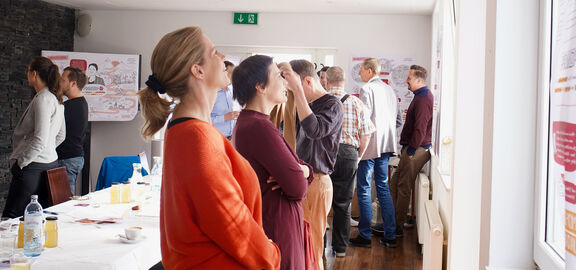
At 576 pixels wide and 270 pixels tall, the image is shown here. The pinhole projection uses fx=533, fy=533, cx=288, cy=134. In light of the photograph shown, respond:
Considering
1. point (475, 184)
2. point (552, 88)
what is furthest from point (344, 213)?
point (552, 88)

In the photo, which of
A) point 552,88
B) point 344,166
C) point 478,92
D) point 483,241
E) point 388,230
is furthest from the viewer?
point 388,230

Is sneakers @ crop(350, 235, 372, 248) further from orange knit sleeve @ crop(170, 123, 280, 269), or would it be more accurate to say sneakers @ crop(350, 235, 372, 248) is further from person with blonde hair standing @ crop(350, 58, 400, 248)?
orange knit sleeve @ crop(170, 123, 280, 269)

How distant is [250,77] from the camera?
87.7 inches

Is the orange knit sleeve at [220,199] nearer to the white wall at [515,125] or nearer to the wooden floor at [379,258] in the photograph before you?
the white wall at [515,125]

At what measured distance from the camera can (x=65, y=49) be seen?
7.42 m

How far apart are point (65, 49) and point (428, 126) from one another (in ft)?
16.6

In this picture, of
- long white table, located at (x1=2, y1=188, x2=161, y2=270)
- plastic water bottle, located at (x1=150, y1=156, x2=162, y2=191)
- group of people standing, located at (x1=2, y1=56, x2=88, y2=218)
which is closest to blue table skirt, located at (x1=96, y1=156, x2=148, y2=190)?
group of people standing, located at (x1=2, y1=56, x2=88, y2=218)

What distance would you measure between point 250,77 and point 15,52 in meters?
5.30

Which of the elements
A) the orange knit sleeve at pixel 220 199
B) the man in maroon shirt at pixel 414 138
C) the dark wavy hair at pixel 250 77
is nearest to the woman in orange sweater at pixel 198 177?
the orange knit sleeve at pixel 220 199

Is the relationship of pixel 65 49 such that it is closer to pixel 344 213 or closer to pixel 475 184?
pixel 344 213

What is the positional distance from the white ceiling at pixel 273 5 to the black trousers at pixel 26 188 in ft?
11.0

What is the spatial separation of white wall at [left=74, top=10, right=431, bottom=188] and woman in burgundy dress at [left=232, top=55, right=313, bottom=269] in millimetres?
5138

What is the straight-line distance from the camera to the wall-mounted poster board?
7145 millimetres

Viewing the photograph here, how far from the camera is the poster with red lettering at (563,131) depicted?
1181mm
